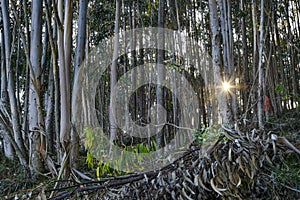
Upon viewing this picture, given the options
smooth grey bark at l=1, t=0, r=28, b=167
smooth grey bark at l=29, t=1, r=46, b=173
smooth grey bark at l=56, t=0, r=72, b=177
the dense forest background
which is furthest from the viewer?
smooth grey bark at l=1, t=0, r=28, b=167

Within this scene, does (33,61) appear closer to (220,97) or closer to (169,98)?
(220,97)

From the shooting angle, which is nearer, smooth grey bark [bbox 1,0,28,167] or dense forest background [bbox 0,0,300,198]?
dense forest background [bbox 0,0,300,198]

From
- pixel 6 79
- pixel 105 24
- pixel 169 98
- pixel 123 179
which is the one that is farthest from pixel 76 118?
pixel 169 98

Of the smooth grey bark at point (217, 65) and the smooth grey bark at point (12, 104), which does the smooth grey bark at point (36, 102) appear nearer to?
the smooth grey bark at point (12, 104)

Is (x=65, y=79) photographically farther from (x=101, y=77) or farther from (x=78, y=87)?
(x=101, y=77)

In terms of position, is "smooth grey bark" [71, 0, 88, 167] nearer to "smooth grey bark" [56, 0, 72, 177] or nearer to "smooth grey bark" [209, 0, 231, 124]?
"smooth grey bark" [56, 0, 72, 177]

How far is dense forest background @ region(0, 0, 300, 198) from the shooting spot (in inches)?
79.6

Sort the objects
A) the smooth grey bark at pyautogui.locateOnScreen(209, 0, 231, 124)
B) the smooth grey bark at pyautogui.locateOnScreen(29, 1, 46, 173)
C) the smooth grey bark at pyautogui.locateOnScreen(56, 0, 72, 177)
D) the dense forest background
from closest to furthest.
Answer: the smooth grey bark at pyautogui.locateOnScreen(56, 0, 72, 177) < the dense forest background < the smooth grey bark at pyautogui.locateOnScreen(29, 1, 46, 173) < the smooth grey bark at pyautogui.locateOnScreen(209, 0, 231, 124)

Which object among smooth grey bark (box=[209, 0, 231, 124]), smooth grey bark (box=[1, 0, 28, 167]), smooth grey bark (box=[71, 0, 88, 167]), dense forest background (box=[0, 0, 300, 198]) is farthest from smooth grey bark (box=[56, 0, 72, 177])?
smooth grey bark (box=[1, 0, 28, 167])

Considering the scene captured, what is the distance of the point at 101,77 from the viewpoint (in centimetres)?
981

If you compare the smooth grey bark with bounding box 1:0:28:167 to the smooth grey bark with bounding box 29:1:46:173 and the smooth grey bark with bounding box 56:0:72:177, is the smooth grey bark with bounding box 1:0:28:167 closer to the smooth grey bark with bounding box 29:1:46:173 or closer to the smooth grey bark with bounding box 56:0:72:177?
the smooth grey bark with bounding box 29:1:46:173

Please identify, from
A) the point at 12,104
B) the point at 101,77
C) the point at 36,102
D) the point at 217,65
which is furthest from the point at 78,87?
the point at 101,77

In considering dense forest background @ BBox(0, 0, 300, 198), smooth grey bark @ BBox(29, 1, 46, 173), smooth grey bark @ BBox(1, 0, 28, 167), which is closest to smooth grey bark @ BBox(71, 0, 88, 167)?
dense forest background @ BBox(0, 0, 300, 198)

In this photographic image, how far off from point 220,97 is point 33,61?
6.27 feet
